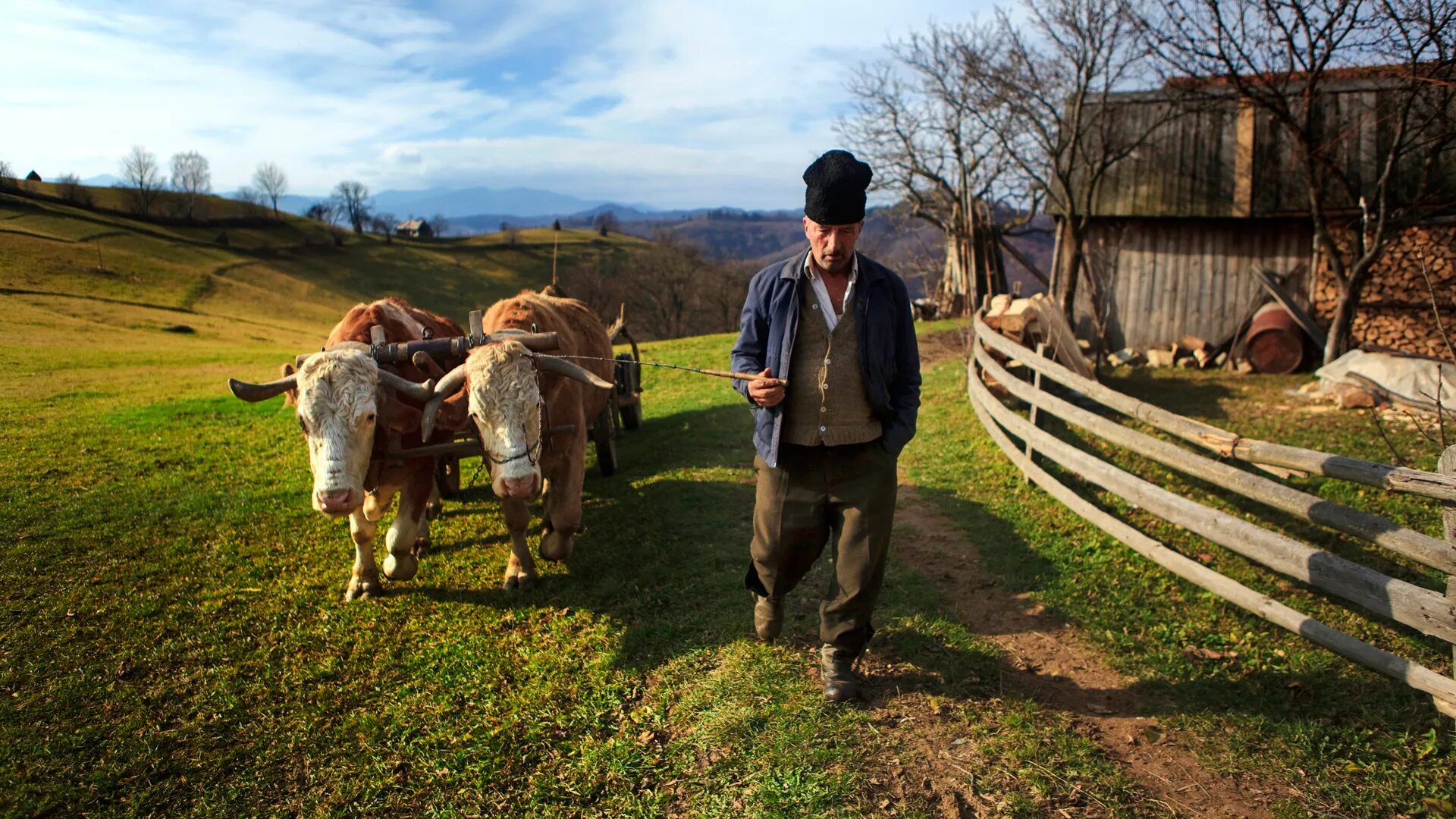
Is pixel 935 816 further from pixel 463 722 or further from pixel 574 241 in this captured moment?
pixel 574 241

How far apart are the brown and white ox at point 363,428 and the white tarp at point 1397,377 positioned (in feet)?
33.2

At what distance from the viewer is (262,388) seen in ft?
16.1

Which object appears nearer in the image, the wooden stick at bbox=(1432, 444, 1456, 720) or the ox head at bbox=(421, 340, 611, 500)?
the wooden stick at bbox=(1432, 444, 1456, 720)

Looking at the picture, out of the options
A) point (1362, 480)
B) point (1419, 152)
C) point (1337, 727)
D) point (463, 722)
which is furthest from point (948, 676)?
point (1419, 152)

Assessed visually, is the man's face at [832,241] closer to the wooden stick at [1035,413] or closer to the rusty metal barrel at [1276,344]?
the wooden stick at [1035,413]

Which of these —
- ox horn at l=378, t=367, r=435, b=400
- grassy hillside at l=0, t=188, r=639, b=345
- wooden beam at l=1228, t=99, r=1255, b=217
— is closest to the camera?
ox horn at l=378, t=367, r=435, b=400

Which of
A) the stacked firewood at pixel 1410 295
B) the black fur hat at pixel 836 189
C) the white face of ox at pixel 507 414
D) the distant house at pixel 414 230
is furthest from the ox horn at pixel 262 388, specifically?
the distant house at pixel 414 230

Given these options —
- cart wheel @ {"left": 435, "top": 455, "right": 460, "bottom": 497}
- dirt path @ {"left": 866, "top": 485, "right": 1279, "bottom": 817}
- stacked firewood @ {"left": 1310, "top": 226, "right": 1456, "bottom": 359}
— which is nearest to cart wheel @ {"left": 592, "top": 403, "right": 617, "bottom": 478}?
cart wheel @ {"left": 435, "top": 455, "right": 460, "bottom": 497}

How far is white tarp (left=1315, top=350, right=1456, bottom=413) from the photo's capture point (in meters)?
8.88

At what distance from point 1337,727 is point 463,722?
423 cm

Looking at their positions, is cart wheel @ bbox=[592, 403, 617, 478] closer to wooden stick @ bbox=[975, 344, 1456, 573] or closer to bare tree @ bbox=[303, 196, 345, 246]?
wooden stick @ bbox=[975, 344, 1456, 573]

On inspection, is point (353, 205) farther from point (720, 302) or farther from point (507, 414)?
point (507, 414)

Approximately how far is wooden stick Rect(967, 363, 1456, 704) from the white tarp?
502 centimetres

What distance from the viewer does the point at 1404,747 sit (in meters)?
3.56
